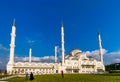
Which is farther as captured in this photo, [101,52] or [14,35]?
[101,52]

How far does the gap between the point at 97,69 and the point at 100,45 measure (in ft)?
50.4

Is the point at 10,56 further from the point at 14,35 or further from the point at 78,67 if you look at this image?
the point at 78,67

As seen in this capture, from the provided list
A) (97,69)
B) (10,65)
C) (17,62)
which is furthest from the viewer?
(97,69)

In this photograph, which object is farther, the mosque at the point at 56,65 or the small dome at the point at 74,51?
the small dome at the point at 74,51

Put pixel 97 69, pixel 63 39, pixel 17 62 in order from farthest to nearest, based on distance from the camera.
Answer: pixel 97 69 → pixel 63 39 → pixel 17 62

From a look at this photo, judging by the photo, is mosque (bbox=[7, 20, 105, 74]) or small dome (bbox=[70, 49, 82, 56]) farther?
small dome (bbox=[70, 49, 82, 56])

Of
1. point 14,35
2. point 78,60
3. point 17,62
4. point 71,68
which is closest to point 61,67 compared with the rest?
point 71,68

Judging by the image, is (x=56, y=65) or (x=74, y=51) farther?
(x=74, y=51)

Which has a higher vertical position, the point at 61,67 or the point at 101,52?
the point at 101,52

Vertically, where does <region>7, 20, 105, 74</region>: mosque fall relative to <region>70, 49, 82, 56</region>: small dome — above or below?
below

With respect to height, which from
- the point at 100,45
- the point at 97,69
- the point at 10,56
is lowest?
the point at 97,69

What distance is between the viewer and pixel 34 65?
281 feet

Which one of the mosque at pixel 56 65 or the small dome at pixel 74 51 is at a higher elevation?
the small dome at pixel 74 51

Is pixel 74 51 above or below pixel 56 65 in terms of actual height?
above
